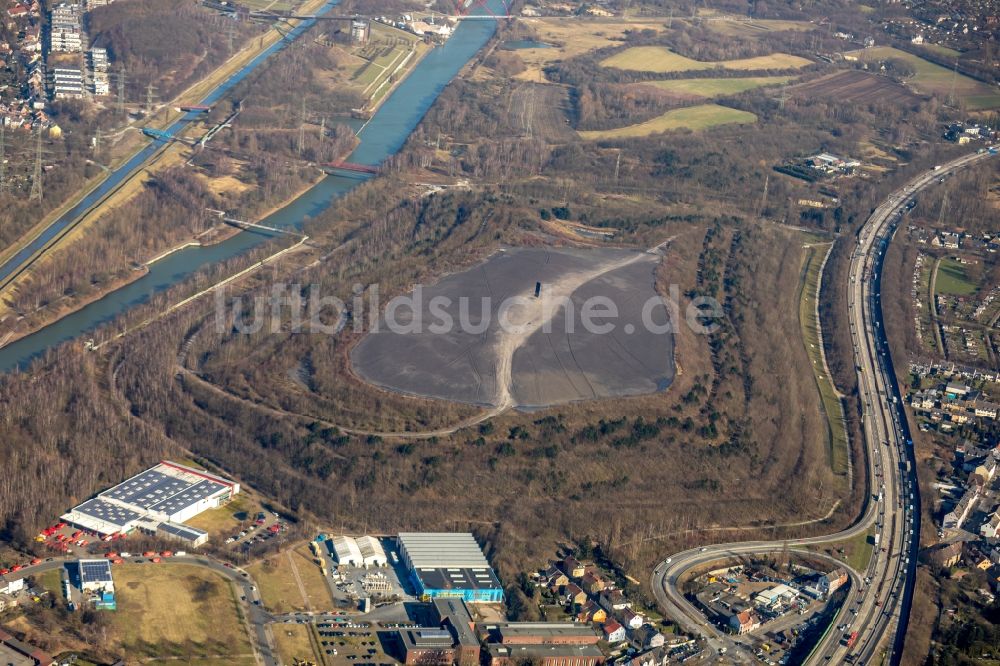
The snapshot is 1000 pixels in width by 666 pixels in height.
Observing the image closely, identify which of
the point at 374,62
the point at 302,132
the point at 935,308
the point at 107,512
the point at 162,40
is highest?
the point at 162,40

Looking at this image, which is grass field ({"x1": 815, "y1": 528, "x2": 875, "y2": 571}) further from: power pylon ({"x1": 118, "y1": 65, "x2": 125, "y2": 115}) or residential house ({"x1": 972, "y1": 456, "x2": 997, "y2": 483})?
power pylon ({"x1": 118, "y1": 65, "x2": 125, "y2": 115})

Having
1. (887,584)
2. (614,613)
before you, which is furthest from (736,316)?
(614,613)

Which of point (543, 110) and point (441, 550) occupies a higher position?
point (543, 110)

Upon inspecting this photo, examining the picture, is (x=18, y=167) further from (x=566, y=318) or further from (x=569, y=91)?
(x=569, y=91)

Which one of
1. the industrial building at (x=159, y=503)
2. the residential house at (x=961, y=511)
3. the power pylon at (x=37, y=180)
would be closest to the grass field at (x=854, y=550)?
the residential house at (x=961, y=511)

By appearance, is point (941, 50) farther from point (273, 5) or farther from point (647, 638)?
point (647, 638)

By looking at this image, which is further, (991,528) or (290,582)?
(991,528)

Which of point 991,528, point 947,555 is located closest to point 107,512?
point 947,555
